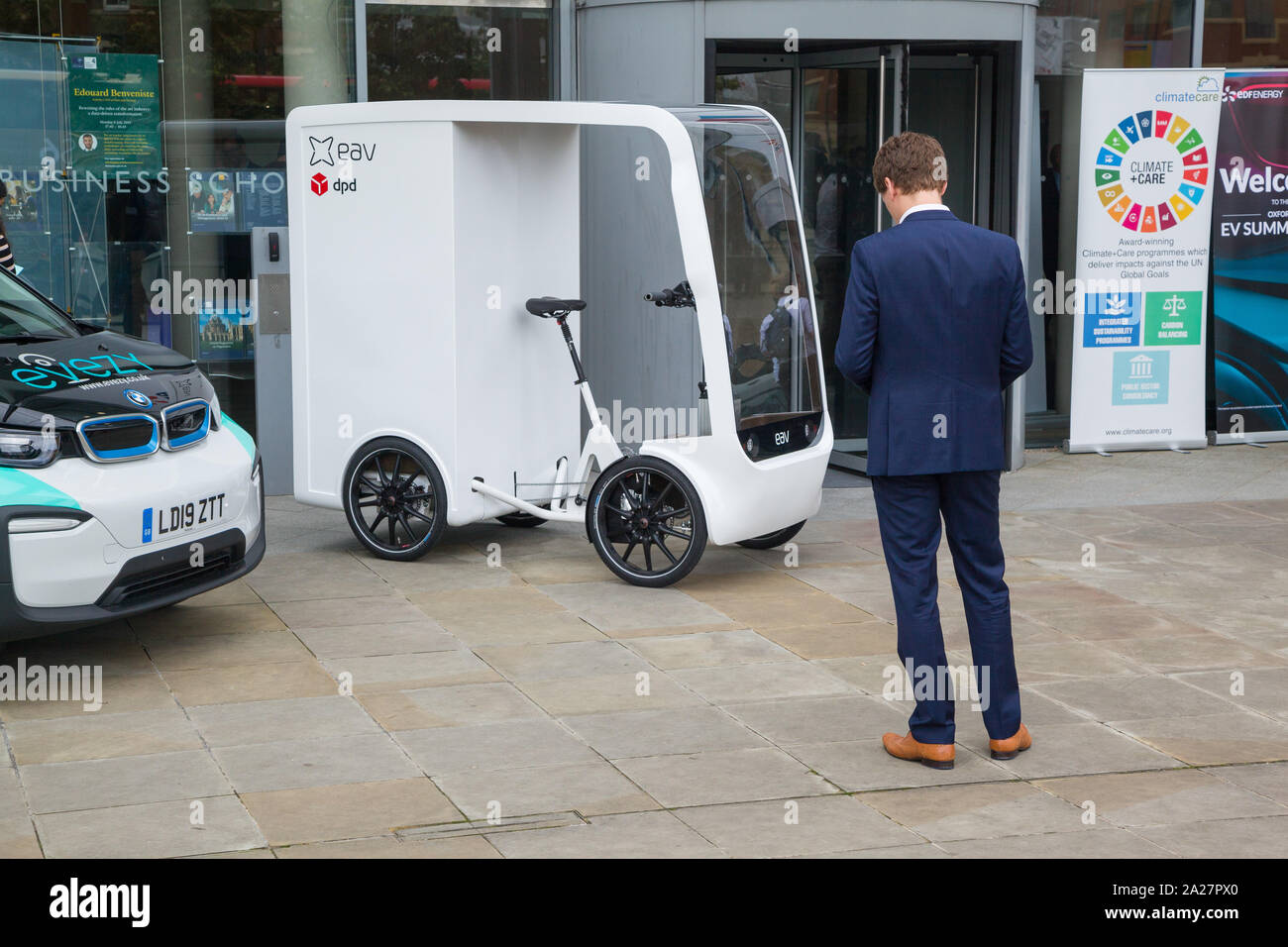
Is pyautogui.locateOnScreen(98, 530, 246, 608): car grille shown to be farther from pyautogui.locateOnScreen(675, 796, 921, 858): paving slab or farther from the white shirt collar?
the white shirt collar

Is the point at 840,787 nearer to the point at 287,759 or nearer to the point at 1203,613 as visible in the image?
the point at 287,759

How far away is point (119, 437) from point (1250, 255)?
325 inches

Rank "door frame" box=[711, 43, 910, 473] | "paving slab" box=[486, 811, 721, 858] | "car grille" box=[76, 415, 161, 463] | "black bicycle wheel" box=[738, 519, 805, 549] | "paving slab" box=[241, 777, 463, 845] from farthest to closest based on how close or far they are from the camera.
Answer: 1. "door frame" box=[711, 43, 910, 473]
2. "black bicycle wheel" box=[738, 519, 805, 549]
3. "car grille" box=[76, 415, 161, 463]
4. "paving slab" box=[241, 777, 463, 845]
5. "paving slab" box=[486, 811, 721, 858]

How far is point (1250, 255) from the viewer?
36.1 feet

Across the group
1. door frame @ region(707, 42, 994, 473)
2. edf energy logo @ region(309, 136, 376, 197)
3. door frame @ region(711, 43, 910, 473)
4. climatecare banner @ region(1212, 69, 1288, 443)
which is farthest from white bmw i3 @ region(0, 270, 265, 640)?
climatecare banner @ region(1212, 69, 1288, 443)

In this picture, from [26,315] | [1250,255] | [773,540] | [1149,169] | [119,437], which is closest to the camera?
[119,437]

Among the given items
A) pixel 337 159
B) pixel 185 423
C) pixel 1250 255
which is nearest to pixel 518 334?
pixel 337 159

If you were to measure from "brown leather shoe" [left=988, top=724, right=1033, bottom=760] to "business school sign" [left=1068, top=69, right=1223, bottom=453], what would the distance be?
618 centimetres

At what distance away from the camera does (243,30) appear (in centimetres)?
971

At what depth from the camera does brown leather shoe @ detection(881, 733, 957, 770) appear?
486 centimetres

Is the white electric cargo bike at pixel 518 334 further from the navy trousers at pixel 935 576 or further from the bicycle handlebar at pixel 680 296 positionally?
the navy trousers at pixel 935 576

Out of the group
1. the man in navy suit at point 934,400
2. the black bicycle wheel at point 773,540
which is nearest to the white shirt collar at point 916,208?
the man in navy suit at point 934,400

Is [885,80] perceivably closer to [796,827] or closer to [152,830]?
[796,827]

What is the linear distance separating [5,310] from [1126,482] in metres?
6.70
